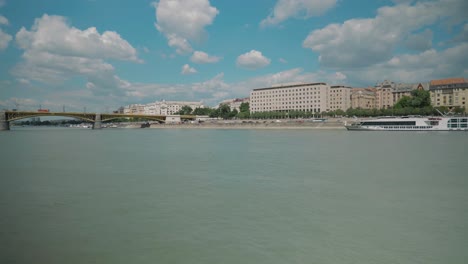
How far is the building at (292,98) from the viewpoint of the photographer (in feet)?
369

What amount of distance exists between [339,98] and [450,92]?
101ft

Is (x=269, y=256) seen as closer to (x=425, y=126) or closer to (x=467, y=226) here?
(x=467, y=226)

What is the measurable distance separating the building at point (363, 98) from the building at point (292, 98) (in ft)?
28.1

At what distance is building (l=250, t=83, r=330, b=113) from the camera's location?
369 feet

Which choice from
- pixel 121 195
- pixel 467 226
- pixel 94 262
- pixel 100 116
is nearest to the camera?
pixel 94 262

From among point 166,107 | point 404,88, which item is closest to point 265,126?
point 404,88

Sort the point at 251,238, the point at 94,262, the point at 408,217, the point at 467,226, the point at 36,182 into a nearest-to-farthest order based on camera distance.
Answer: the point at 94,262
the point at 251,238
the point at 467,226
the point at 408,217
the point at 36,182

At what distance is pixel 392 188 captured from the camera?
1041 centimetres

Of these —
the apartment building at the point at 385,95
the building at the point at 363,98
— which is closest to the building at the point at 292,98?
the building at the point at 363,98

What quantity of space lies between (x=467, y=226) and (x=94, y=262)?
6.65m

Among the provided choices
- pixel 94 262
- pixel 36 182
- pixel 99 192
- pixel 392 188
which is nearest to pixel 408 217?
pixel 392 188

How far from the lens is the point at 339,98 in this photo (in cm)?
11238

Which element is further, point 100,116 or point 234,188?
point 100,116

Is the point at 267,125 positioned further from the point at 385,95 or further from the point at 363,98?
the point at 385,95
